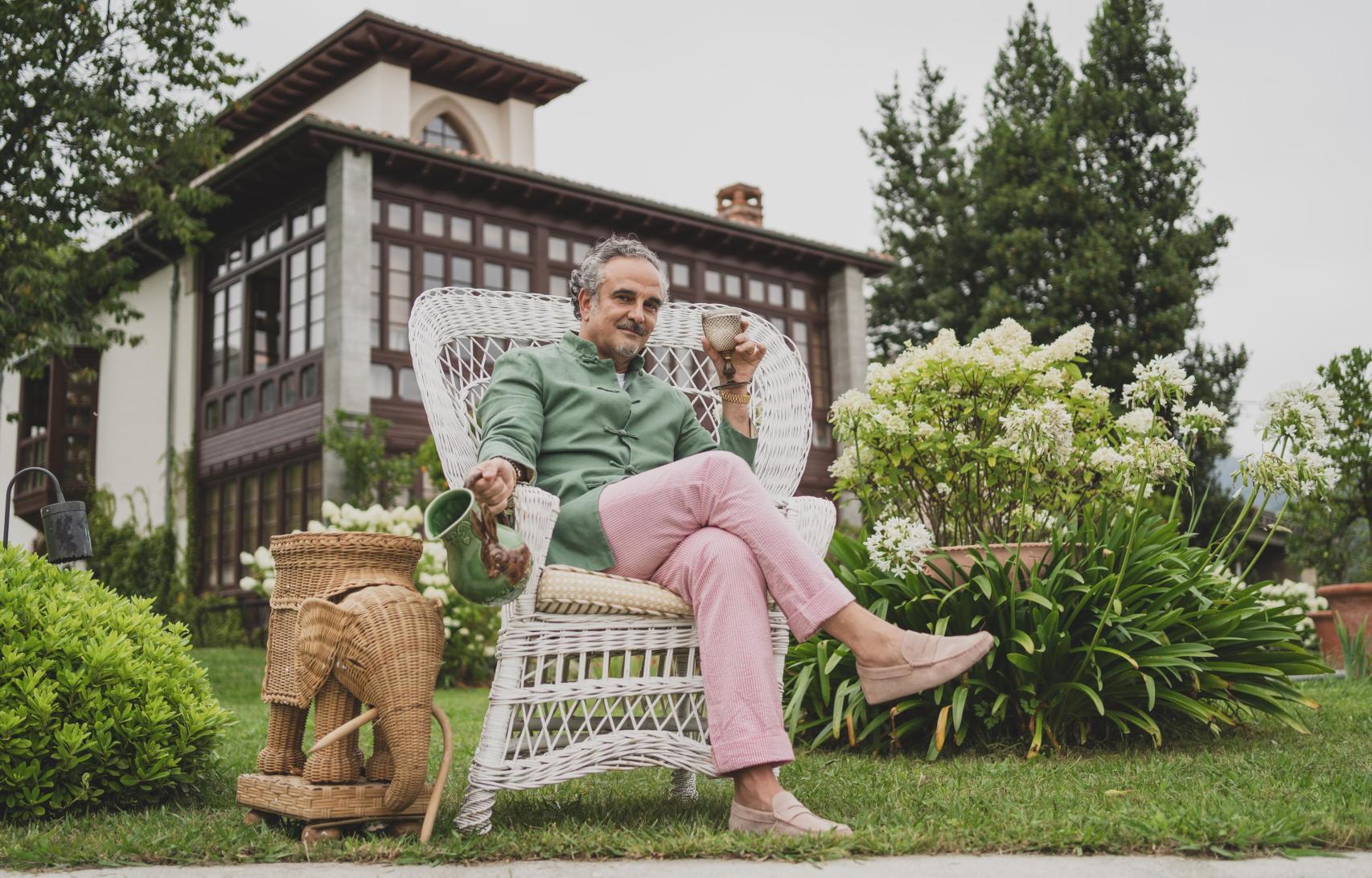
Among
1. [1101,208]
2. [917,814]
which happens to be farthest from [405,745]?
[1101,208]

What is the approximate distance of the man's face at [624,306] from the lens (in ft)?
11.2

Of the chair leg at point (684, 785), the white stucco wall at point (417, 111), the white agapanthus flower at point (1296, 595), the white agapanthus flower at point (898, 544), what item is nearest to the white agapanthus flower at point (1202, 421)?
the white agapanthus flower at point (898, 544)

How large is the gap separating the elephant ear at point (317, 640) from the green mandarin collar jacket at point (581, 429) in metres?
0.51

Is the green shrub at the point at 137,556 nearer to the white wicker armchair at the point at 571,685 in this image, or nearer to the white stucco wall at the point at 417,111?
the white stucco wall at the point at 417,111

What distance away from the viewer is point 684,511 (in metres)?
2.91

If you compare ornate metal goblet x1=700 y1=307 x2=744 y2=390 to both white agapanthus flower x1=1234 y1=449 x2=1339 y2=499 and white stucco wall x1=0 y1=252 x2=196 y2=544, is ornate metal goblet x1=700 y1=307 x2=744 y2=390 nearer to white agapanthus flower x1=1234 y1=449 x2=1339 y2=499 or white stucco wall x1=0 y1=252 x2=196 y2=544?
white agapanthus flower x1=1234 y1=449 x2=1339 y2=499

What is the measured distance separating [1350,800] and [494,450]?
2.19 metres

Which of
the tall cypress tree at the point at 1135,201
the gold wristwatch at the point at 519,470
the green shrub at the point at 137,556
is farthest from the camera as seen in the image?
the tall cypress tree at the point at 1135,201

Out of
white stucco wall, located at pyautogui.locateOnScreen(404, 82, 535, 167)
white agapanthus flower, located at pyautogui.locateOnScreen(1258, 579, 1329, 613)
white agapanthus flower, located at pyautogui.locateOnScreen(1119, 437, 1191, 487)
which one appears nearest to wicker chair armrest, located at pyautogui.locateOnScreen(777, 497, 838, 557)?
white agapanthus flower, located at pyautogui.locateOnScreen(1119, 437, 1191, 487)

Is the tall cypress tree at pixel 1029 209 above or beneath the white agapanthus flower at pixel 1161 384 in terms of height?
above

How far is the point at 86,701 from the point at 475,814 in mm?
1167

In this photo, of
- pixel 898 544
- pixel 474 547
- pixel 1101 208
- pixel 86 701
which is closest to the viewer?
pixel 474 547

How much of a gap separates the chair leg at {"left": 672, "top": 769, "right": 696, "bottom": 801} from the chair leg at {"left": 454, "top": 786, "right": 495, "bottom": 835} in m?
0.80

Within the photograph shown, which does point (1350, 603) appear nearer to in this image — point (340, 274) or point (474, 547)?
point (474, 547)
